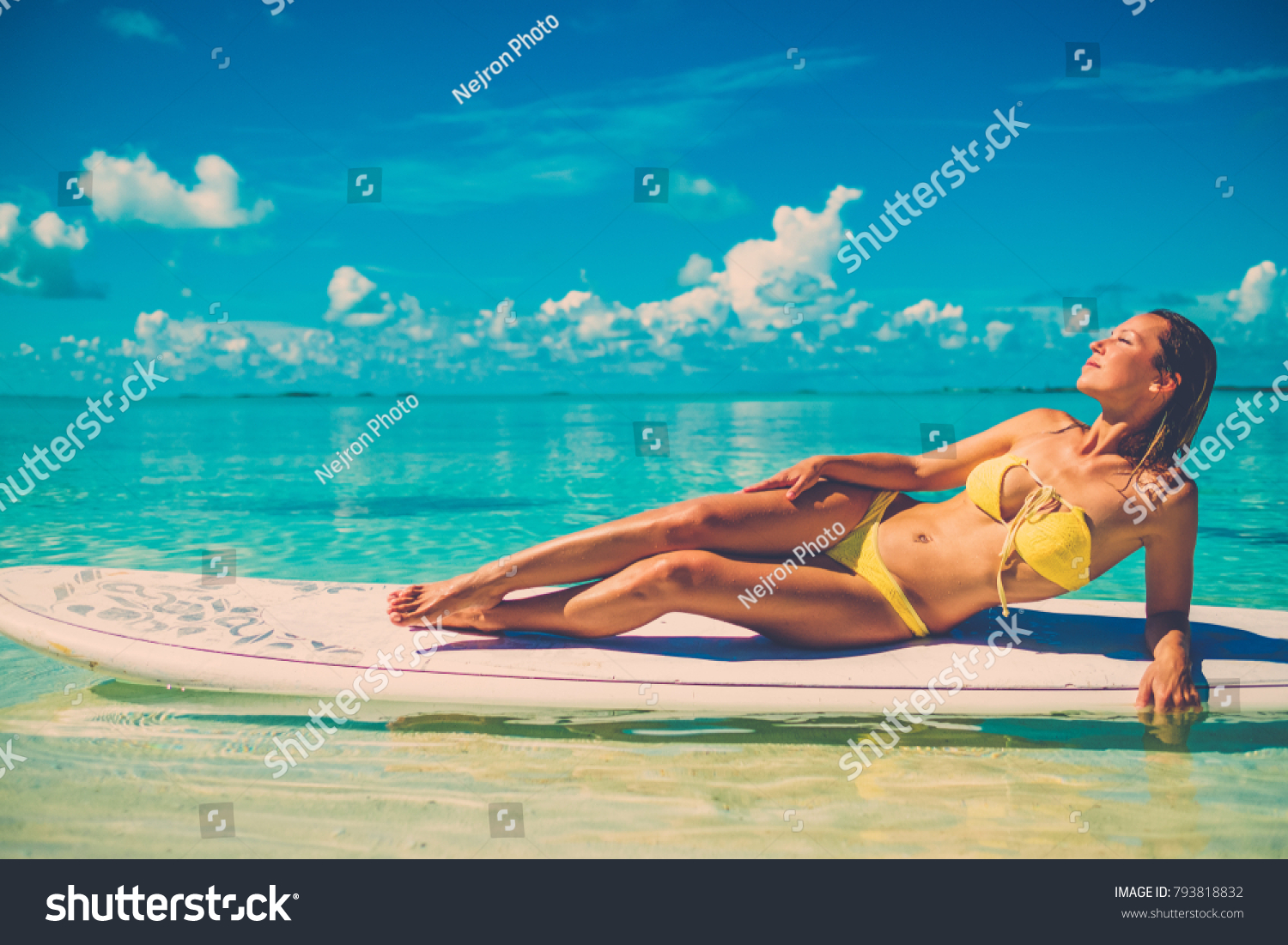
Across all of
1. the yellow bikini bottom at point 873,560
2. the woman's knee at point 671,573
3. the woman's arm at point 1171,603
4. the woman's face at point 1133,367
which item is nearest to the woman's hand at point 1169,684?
the woman's arm at point 1171,603

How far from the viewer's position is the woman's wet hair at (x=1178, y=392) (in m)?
2.71

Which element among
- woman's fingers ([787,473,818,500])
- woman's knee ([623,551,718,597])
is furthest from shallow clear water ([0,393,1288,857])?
woman's fingers ([787,473,818,500])

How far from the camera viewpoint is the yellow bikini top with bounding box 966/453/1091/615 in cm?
281

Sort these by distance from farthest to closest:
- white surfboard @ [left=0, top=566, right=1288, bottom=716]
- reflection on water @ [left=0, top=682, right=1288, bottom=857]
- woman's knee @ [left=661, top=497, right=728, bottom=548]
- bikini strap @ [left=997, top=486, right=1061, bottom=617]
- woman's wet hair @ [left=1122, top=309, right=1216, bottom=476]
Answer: woman's knee @ [left=661, top=497, right=728, bottom=548]
white surfboard @ [left=0, top=566, right=1288, bottom=716]
bikini strap @ [left=997, top=486, right=1061, bottom=617]
woman's wet hair @ [left=1122, top=309, right=1216, bottom=476]
reflection on water @ [left=0, top=682, right=1288, bottom=857]

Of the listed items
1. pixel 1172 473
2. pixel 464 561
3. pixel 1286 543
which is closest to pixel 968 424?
pixel 1286 543

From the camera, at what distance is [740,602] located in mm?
3115

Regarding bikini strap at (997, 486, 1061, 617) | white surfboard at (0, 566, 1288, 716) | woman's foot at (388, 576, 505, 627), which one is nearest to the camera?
bikini strap at (997, 486, 1061, 617)

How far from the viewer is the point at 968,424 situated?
36.2 metres

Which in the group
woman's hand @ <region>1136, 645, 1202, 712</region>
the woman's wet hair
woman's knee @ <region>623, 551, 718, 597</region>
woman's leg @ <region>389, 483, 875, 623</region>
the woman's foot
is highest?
the woman's wet hair

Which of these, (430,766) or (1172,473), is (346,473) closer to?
(430,766)

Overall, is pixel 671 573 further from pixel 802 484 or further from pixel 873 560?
pixel 873 560

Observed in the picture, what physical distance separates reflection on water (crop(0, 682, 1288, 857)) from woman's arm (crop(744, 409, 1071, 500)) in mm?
946

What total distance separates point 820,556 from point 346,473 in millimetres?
14737

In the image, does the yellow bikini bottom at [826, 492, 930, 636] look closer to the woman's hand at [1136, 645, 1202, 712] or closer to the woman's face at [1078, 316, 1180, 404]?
the woman's hand at [1136, 645, 1202, 712]
